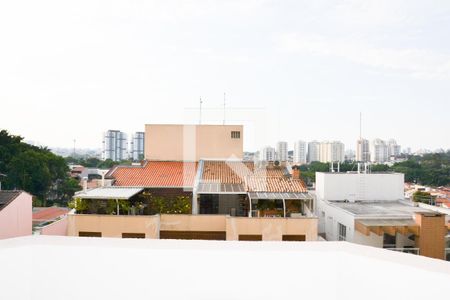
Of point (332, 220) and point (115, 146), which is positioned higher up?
point (115, 146)

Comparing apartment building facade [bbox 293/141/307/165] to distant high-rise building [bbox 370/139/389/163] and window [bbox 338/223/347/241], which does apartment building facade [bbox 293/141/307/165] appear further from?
window [bbox 338/223/347/241]

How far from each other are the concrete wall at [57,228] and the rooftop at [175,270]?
9.86 m

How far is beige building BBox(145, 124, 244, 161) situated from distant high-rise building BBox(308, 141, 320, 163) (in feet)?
114

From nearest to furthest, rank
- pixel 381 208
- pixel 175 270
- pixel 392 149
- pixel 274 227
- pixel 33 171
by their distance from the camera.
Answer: pixel 175 270 → pixel 274 227 → pixel 381 208 → pixel 33 171 → pixel 392 149

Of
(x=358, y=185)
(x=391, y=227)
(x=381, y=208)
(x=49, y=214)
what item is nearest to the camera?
(x=391, y=227)

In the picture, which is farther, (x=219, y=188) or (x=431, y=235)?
(x=219, y=188)

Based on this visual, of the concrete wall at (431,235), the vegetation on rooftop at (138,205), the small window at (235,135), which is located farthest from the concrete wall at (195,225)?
the small window at (235,135)

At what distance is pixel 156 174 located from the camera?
17.3 meters

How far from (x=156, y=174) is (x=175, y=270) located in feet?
49.9

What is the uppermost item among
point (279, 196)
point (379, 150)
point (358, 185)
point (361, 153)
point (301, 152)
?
point (379, 150)

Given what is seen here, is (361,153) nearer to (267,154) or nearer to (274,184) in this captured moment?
(267,154)

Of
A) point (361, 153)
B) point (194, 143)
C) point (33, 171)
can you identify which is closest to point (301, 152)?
point (361, 153)

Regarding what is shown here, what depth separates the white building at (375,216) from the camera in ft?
39.2

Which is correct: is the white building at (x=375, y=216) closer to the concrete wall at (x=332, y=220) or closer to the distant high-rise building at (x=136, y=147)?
the concrete wall at (x=332, y=220)
